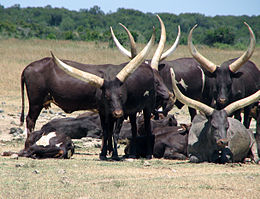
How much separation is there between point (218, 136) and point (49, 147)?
2987 millimetres

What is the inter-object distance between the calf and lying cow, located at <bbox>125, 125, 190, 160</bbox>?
55.8 inches

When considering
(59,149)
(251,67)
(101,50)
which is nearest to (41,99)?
(59,149)

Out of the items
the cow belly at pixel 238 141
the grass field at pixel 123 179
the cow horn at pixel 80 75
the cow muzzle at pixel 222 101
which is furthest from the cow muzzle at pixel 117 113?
the cow muzzle at pixel 222 101

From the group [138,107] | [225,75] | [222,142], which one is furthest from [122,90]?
[225,75]

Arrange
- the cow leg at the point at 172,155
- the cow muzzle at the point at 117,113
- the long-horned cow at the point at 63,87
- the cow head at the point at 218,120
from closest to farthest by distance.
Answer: the cow head at the point at 218,120
the cow muzzle at the point at 117,113
the cow leg at the point at 172,155
the long-horned cow at the point at 63,87

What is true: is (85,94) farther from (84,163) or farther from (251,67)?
(251,67)

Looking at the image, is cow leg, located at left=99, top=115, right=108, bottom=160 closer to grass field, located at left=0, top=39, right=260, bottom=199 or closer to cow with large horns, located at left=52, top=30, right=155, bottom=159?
cow with large horns, located at left=52, top=30, right=155, bottom=159

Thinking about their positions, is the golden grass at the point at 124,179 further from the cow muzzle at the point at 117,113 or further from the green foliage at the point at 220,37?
the green foliage at the point at 220,37

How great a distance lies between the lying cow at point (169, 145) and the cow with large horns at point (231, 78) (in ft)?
3.67

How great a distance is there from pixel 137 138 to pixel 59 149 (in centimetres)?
171

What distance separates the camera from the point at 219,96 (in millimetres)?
10930

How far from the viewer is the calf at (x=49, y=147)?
30.9ft

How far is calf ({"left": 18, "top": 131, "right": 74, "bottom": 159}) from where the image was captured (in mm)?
9422

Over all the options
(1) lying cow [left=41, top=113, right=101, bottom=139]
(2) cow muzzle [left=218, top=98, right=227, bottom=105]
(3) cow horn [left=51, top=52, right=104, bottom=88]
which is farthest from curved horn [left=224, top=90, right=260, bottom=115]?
(1) lying cow [left=41, top=113, right=101, bottom=139]
